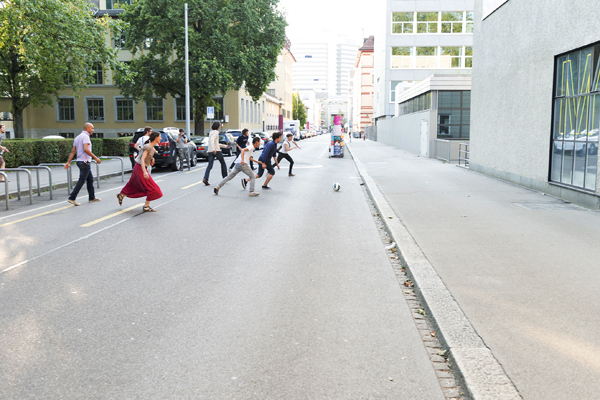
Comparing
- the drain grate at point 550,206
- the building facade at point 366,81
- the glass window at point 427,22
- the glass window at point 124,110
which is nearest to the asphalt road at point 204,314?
the drain grate at point 550,206

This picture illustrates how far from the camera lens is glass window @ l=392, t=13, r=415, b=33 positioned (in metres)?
53.2

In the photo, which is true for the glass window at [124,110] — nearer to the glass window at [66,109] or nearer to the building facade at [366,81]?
the glass window at [66,109]

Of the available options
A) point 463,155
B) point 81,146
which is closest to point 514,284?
point 81,146

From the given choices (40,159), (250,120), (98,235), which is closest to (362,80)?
(250,120)

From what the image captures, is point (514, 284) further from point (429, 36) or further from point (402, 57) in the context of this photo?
point (402, 57)

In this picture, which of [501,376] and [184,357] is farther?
[184,357]

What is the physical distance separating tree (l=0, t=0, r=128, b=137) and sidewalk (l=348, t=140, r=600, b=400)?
19807 mm

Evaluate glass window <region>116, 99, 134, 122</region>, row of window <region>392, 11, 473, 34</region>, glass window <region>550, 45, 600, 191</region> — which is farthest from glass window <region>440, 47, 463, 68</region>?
glass window <region>550, 45, 600, 191</region>

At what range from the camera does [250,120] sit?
6066cm

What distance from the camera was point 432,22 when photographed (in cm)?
5269

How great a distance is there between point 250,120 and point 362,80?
54.9 m

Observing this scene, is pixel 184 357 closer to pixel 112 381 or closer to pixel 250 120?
pixel 112 381

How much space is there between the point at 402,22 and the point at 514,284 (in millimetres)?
51569

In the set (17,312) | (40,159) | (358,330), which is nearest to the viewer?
(358,330)
